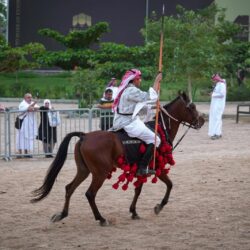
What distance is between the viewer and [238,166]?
15.2 m

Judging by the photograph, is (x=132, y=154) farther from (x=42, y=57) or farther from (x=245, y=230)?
(x=42, y=57)

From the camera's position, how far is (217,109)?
71.7 feet

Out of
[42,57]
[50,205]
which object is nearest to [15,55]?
[42,57]

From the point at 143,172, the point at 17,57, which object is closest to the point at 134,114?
the point at 143,172

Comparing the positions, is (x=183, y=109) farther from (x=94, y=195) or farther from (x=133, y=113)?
(x=94, y=195)

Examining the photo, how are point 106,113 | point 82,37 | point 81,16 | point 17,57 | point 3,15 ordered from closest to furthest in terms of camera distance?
point 106,113
point 17,57
point 82,37
point 81,16
point 3,15

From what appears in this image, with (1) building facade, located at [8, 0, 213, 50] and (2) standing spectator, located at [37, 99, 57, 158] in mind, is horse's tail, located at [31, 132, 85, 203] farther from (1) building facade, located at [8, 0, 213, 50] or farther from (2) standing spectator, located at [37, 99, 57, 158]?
(1) building facade, located at [8, 0, 213, 50]

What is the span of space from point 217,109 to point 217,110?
0.08m

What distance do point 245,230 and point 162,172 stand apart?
167cm

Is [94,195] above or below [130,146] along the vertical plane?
below

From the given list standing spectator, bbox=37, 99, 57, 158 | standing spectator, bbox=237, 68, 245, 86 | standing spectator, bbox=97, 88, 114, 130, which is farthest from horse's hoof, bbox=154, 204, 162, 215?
standing spectator, bbox=237, 68, 245, 86

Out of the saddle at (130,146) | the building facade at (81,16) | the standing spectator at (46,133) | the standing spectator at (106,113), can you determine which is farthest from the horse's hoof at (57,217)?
the building facade at (81,16)

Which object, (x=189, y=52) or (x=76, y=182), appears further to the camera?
(x=189, y=52)

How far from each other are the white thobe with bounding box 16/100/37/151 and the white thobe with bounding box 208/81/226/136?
5831 millimetres
